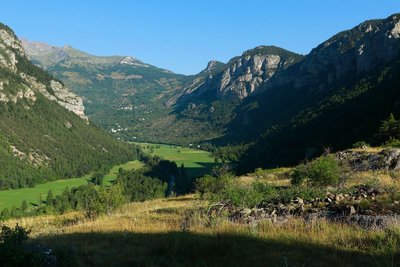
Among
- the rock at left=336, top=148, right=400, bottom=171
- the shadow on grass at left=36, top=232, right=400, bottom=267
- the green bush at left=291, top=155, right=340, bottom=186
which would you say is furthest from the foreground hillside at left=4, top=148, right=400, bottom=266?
the rock at left=336, top=148, right=400, bottom=171

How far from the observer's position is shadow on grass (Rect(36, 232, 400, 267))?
27.7ft

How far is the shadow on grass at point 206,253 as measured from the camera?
8453mm

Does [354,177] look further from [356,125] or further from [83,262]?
[356,125]

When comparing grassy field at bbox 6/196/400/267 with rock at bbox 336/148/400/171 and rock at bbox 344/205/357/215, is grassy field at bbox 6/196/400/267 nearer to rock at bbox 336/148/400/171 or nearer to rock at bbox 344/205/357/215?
rock at bbox 344/205/357/215

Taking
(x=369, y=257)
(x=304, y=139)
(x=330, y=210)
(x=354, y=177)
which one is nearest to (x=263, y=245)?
(x=369, y=257)

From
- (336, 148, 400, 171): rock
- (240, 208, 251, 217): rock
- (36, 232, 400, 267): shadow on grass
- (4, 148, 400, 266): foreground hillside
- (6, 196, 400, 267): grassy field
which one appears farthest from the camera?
(336, 148, 400, 171): rock

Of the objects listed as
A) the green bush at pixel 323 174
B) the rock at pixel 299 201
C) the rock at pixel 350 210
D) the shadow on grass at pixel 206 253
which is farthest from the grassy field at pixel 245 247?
the green bush at pixel 323 174

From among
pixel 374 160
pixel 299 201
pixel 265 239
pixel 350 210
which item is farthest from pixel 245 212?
pixel 374 160

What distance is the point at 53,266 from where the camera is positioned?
29.3 ft

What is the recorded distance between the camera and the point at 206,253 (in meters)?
9.48

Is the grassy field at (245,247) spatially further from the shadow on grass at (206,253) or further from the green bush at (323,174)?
the green bush at (323,174)

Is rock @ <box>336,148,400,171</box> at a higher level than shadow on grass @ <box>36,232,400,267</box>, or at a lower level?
higher

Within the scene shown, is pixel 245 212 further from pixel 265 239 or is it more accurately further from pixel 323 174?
pixel 323 174

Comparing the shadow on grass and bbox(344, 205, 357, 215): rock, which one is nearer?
the shadow on grass
